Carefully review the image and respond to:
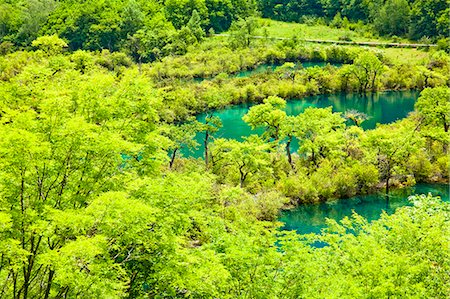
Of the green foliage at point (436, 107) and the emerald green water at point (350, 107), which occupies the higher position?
the green foliage at point (436, 107)

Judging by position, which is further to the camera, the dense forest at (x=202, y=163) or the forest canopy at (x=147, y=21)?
the forest canopy at (x=147, y=21)

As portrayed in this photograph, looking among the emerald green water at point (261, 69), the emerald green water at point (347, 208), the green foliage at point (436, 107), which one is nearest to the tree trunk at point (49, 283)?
the emerald green water at point (347, 208)

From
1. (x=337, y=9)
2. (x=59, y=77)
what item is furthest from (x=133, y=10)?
(x=59, y=77)

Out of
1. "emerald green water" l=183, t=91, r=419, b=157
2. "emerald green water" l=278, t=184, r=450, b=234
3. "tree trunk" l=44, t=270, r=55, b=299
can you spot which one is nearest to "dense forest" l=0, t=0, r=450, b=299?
"tree trunk" l=44, t=270, r=55, b=299

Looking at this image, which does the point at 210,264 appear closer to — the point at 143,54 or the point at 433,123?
the point at 433,123

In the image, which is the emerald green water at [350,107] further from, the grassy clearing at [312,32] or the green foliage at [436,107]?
the grassy clearing at [312,32]

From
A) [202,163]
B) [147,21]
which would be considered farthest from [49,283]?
[147,21]

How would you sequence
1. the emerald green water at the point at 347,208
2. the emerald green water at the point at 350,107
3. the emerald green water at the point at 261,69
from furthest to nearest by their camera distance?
the emerald green water at the point at 261,69 < the emerald green water at the point at 350,107 < the emerald green water at the point at 347,208
